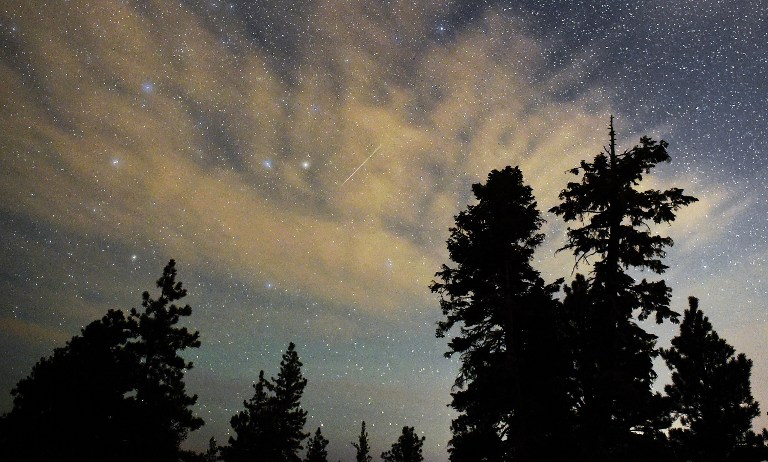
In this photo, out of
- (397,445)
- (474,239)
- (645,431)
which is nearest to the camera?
(645,431)

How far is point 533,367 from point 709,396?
10.3 metres

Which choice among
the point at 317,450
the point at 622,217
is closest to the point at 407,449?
the point at 317,450

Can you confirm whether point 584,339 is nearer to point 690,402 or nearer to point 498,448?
point 498,448

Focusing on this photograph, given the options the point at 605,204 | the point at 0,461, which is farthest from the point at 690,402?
the point at 0,461

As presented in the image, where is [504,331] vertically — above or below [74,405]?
above

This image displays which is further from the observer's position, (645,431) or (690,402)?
(690,402)

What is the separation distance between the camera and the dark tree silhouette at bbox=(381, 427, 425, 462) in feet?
152

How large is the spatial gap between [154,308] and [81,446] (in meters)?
7.78

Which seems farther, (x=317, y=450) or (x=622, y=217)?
(x=317, y=450)

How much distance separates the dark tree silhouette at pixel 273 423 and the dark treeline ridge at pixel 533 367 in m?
15.0

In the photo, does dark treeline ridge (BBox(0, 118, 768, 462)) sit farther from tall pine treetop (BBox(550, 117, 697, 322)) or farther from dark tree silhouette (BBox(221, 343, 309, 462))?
dark tree silhouette (BBox(221, 343, 309, 462))

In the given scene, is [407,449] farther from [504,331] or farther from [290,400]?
[504,331]

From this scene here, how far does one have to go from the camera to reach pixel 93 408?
1705 cm

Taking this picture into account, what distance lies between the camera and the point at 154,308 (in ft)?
75.3
